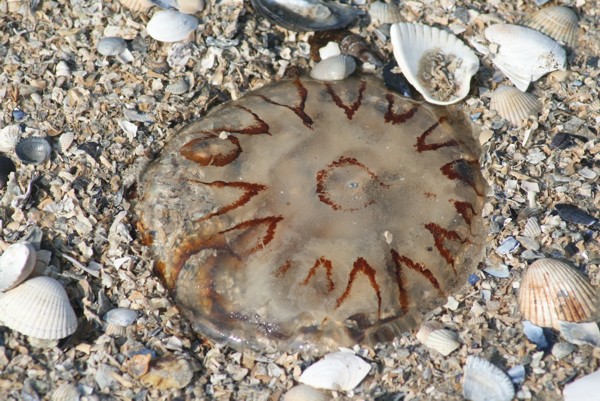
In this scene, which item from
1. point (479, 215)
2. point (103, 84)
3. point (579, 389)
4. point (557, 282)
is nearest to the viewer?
point (579, 389)

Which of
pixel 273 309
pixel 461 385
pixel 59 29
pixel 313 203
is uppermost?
pixel 59 29

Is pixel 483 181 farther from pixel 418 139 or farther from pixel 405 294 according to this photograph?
pixel 405 294

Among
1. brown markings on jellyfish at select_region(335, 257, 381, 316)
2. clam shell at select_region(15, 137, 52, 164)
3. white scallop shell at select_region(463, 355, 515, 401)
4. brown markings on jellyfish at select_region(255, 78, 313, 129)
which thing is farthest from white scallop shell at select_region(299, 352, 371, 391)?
clam shell at select_region(15, 137, 52, 164)

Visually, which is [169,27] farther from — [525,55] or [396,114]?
[525,55]

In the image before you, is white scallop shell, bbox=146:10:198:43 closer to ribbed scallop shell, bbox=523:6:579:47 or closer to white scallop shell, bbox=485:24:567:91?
white scallop shell, bbox=485:24:567:91

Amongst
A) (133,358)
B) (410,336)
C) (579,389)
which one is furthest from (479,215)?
(133,358)

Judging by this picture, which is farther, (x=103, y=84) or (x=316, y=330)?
(x=103, y=84)
